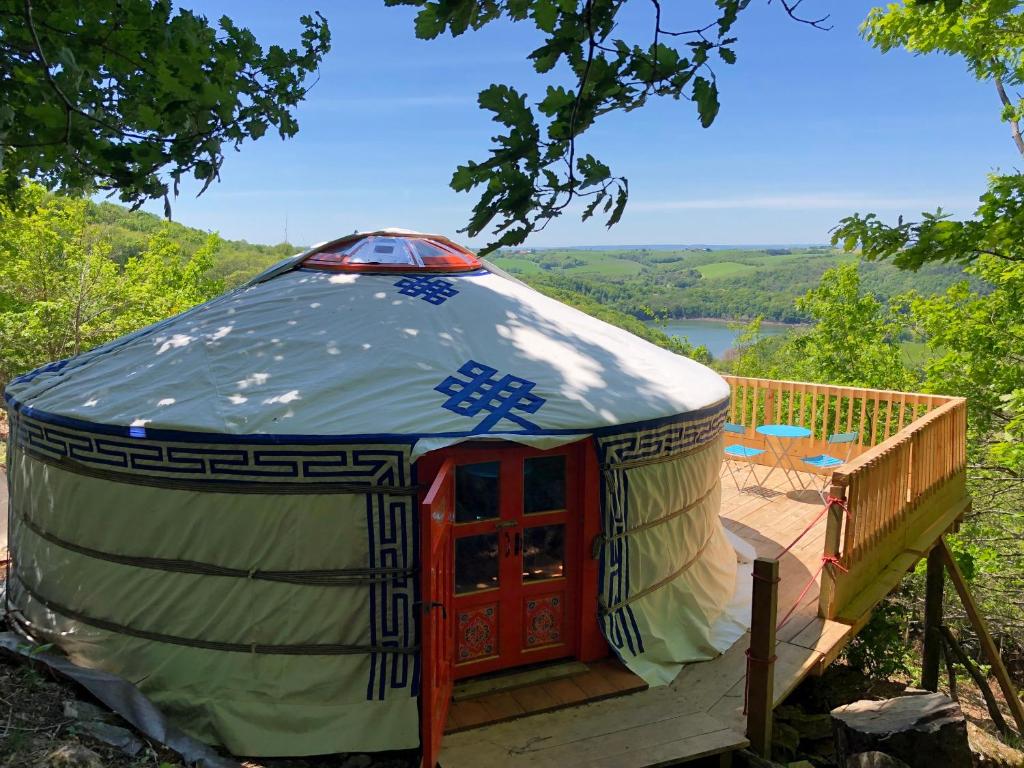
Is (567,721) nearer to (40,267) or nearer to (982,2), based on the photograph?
(982,2)

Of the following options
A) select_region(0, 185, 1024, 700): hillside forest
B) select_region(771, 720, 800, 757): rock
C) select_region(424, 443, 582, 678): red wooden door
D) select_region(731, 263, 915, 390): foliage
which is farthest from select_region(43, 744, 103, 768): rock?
select_region(731, 263, 915, 390): foliage

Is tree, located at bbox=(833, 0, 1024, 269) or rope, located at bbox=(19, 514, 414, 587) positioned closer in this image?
rope, located at bbox=(19, 514, 414, 587)

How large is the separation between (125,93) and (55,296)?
9.85 m

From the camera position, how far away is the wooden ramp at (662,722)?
3.19 m

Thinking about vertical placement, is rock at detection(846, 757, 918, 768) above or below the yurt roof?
below

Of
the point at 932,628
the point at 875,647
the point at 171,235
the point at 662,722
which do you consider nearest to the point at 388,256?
the point at 662,722

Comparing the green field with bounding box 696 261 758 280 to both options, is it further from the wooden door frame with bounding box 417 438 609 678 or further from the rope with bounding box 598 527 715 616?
the wooden door frame with bounding box 417 438 609 678

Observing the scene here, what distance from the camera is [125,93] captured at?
444 centimetres

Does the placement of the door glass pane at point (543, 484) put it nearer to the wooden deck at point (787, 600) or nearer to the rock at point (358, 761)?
the wooden deck at point (787, 600)

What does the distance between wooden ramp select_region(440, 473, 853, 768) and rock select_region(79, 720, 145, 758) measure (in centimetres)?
120

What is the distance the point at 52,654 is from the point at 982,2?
22.2ft

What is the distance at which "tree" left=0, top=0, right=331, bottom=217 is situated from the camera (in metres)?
2.19

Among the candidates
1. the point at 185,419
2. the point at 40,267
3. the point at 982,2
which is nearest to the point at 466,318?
the point at 185,419

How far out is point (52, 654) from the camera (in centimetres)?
364
